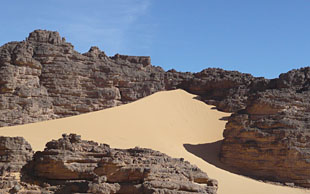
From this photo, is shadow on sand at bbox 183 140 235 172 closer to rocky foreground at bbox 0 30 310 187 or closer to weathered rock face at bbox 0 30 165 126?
rocky foreground at bbox 0 30 310 187

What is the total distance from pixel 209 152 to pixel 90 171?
1431 cm

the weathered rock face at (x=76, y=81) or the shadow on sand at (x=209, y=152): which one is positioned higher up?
the weathered rock face at (x=76, y=81)

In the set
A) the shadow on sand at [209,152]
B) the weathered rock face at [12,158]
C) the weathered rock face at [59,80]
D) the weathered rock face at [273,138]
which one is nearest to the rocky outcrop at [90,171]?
the weathered rock face at [12,158]

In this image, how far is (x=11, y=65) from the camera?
96.4 feet

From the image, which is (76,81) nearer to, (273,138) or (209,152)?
(209,152)

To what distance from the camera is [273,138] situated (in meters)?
22.0

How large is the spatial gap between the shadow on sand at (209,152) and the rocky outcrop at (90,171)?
10268 mm

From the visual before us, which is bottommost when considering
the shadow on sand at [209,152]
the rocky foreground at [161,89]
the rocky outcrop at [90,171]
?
the rocky outcrop at [90,171]

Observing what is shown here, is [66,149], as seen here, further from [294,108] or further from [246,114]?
[294,108]

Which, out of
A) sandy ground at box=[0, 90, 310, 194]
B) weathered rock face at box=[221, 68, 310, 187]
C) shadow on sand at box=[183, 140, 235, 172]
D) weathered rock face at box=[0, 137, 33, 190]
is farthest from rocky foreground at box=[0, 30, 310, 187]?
weathered rock face at box=[0, 137, 33, 190]

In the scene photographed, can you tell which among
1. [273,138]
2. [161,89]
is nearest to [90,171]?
[273,138]

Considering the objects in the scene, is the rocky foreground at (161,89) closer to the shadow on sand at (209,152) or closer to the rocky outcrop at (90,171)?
the shadow on sand at (209,152)

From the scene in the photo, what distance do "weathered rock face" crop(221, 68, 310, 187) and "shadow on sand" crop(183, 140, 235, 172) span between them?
48 cm

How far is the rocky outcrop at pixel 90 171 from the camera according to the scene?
11.6 meters
